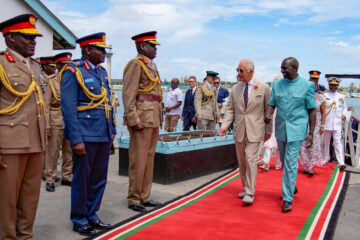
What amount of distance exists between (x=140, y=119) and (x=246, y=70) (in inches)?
67.4

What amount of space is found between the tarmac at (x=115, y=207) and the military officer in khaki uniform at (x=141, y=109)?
1.19ft

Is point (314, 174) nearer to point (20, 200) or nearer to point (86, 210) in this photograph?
point (86, 210)

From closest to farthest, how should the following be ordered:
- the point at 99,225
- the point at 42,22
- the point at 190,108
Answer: the point at 99,225 < the point at 42,22 < the point at 190,108

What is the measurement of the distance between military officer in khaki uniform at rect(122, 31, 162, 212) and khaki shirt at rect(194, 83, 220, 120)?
3.95m

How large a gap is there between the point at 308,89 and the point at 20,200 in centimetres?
380

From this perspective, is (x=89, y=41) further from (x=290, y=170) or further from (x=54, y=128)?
(x=290, y=170)

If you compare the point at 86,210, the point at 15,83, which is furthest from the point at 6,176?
the point at 86,210

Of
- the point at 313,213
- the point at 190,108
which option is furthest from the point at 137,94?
the point at 190,108

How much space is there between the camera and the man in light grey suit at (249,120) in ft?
17.1

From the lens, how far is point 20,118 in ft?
10.5

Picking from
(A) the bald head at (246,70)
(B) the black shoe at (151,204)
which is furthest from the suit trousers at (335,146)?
(B) the black shoe at (151,204)

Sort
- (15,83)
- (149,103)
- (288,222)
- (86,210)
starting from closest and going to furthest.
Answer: (15,83) → (86,210) → (288,222) → (149,103)

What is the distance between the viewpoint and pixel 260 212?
485 centimetres

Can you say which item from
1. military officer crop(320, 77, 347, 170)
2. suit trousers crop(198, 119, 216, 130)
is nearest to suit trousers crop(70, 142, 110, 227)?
suit trousers crop(198, 119, 216, 130)
